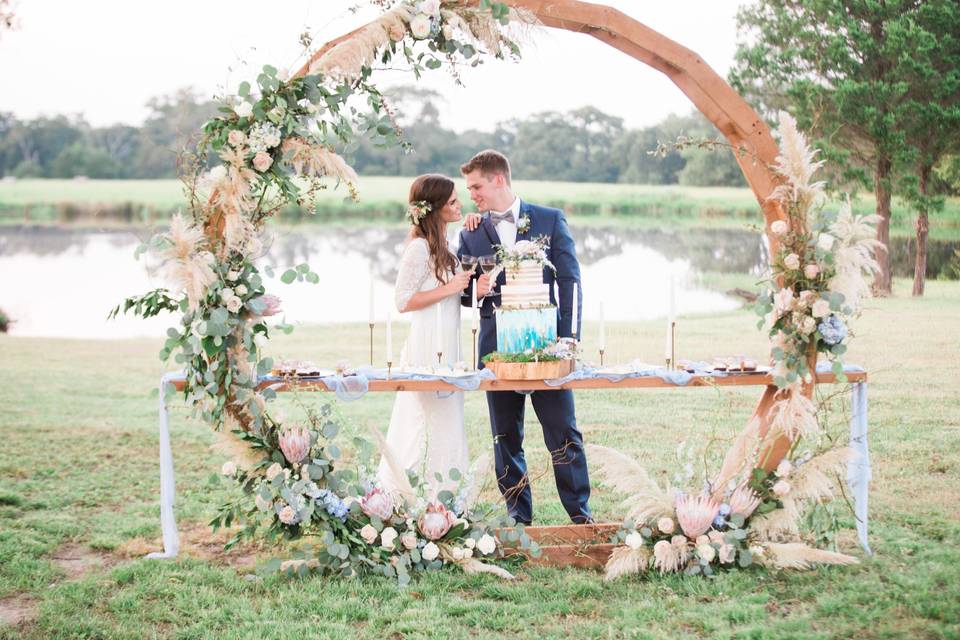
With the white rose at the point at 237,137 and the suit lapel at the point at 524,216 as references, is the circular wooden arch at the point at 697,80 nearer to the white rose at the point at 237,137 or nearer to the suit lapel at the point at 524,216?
the suit lapel at the point at 524,216

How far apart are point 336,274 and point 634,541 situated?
554 inches

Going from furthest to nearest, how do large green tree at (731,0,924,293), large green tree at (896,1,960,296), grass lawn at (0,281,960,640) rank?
1. large green tree at (731,0,924,293)
2. large green tree at (896,1,960,296)
3. grass lawn at (0,281,960,640)

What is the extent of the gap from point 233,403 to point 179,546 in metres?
1.08

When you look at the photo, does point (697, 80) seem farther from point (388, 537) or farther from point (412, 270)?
point (388, 537)

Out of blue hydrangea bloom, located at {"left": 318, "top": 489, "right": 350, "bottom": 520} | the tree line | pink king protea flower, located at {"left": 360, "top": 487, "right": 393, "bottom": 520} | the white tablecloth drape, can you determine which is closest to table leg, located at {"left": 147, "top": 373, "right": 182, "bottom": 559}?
the white tablecloth drape

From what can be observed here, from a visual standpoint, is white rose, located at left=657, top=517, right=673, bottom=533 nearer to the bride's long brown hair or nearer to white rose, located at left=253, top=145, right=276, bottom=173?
the bride's long brown hair

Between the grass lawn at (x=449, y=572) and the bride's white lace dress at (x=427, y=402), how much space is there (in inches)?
15.1

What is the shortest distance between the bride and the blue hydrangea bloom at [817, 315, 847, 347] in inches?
61.6

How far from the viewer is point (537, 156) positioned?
16844 millimetres

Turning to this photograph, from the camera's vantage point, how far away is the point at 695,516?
420 centimetres

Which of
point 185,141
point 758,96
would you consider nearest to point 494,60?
point 185,141

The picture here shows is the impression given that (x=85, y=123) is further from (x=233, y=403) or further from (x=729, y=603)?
(x=729, y=603)

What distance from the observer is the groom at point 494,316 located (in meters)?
4.61

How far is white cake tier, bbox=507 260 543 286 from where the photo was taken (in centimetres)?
426
